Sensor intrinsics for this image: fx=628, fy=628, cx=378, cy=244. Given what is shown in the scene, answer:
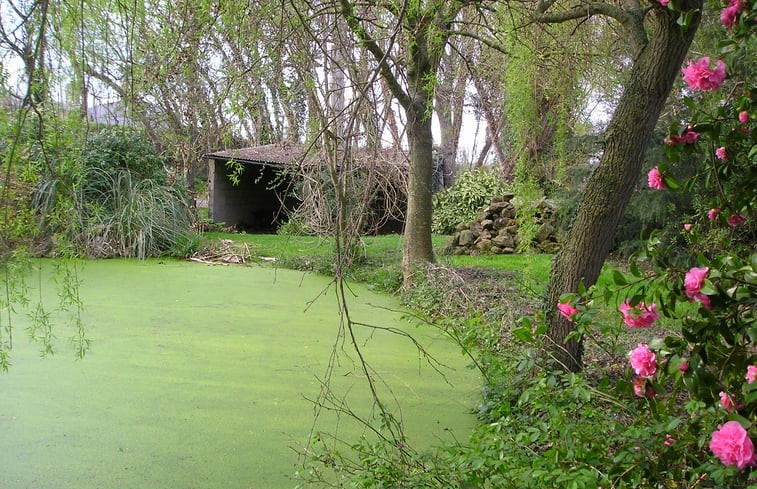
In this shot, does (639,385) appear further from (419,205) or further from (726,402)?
(419,205)

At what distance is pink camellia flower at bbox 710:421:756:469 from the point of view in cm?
102

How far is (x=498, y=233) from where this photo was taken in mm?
8133

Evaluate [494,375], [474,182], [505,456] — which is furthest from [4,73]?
[474,182]

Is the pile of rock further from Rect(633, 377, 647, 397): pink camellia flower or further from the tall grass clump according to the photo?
Rect(633, 377, 647, 397): pink camellia flower

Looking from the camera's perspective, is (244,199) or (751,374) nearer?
(751,374)

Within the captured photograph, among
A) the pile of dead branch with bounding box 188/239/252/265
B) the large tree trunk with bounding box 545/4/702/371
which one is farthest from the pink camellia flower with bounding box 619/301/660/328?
the pile of dead branch with bounding box 188/239/252/265

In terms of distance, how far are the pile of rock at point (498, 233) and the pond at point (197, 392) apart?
3.57 m

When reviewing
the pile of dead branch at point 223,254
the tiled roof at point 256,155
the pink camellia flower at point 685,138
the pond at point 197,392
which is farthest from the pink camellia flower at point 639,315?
the tiled roof at point 256,155

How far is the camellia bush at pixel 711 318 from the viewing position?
1096 mm

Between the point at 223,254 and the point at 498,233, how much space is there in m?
3.49

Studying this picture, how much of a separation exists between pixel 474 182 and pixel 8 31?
353 inches

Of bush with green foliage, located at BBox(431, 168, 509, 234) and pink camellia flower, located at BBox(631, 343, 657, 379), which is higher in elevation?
bush with green foliage, located at BBox(431, 168, 509, 234)

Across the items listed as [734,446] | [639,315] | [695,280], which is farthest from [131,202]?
[734,446]

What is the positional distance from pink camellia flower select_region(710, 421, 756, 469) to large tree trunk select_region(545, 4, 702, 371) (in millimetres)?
1348
